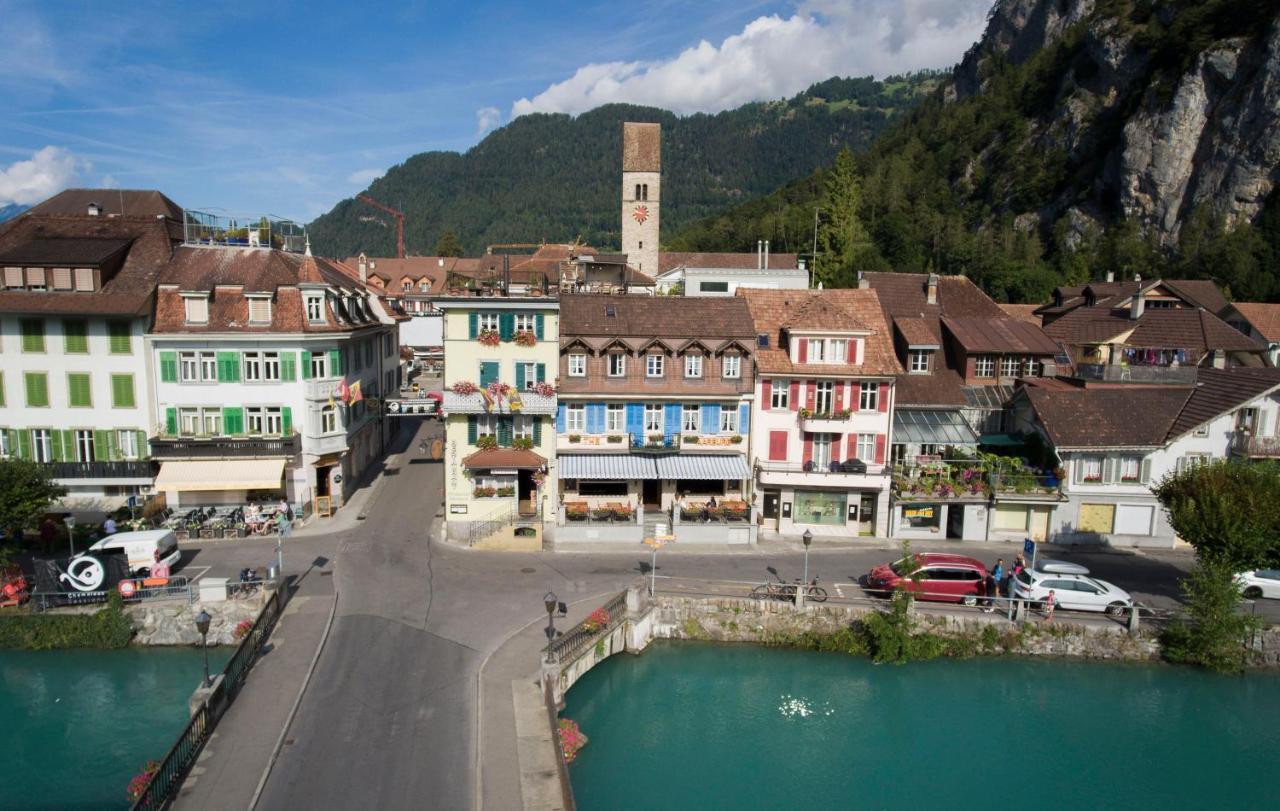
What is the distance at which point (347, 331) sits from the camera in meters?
39.4

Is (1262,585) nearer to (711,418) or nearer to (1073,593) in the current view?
(1073,593)

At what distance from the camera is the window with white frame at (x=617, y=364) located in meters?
37.3

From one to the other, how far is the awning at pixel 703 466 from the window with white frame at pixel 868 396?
251 inches

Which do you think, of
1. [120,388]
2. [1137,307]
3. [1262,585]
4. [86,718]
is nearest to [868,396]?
[1262,585]

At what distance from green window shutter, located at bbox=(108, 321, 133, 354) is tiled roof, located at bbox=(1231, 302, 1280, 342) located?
76.2m

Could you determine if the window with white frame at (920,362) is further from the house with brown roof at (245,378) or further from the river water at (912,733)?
the house with brown roof at (245,378)

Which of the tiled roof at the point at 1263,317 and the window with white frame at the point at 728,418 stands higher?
the tiled roof at the point at 1263,317

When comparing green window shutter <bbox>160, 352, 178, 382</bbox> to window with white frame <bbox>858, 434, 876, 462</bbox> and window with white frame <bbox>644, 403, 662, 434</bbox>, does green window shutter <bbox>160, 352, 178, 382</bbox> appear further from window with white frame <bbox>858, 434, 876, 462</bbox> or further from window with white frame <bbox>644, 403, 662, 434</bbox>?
window with white frame <bbox>858, 434, 876, 462</bbox>

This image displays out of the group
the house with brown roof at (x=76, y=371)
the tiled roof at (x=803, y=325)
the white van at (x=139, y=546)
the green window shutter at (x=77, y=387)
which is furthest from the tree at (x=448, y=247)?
the white van at (x=139, y=546)

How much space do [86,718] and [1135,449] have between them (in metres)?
44.6

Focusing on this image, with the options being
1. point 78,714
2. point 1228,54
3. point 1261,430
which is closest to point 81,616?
point 78,714

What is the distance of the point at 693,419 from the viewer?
3803cm

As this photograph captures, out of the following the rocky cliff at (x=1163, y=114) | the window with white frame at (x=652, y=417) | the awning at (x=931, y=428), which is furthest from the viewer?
the rocky cliff at (x=1163, y=114)

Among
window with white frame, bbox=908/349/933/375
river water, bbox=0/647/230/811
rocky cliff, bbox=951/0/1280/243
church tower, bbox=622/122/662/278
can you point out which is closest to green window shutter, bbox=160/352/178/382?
river water, bbox=0/647/230/811
